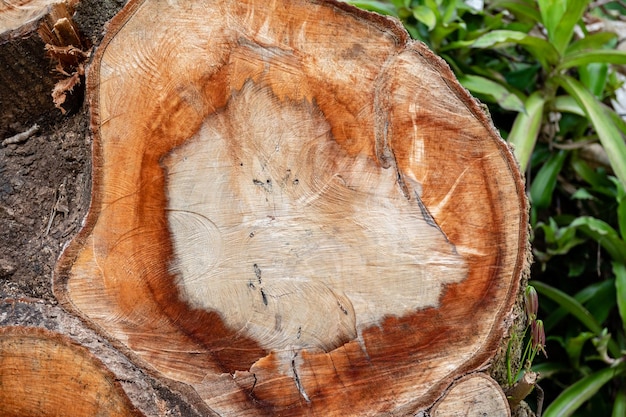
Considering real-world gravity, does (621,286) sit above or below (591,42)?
below

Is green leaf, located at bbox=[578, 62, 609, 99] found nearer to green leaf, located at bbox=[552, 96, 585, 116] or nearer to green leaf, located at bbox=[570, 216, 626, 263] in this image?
green leaf, located at bbox=[552, 96, 585, 116]

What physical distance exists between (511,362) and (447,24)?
0.85m

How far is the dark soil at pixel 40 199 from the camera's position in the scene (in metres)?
0.95

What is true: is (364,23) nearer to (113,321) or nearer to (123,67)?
(123,67)

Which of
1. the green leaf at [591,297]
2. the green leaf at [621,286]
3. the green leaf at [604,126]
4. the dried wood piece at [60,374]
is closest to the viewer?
the dried wood piece at [60,374]

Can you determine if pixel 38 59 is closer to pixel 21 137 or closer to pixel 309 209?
pixel 21 137

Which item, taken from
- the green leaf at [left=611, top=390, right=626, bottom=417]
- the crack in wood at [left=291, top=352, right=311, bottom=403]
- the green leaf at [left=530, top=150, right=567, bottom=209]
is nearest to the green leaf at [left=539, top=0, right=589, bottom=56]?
the green leaf at [left=530, top=150, right=567, bottom=209]

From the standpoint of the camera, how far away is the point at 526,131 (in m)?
1.55

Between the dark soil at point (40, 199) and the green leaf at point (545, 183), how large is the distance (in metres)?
1.17

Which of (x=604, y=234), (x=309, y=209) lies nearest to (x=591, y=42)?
(x=604, y=234)

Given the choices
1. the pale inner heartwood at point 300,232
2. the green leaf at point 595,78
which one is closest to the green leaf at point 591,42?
the green leaf at point 595,78

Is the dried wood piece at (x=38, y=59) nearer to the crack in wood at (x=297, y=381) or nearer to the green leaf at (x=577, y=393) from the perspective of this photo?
the crack in wood at (x=297, y=381)

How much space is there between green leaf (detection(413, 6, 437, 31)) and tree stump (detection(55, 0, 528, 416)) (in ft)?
1.92

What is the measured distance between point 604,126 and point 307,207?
2.99ft
